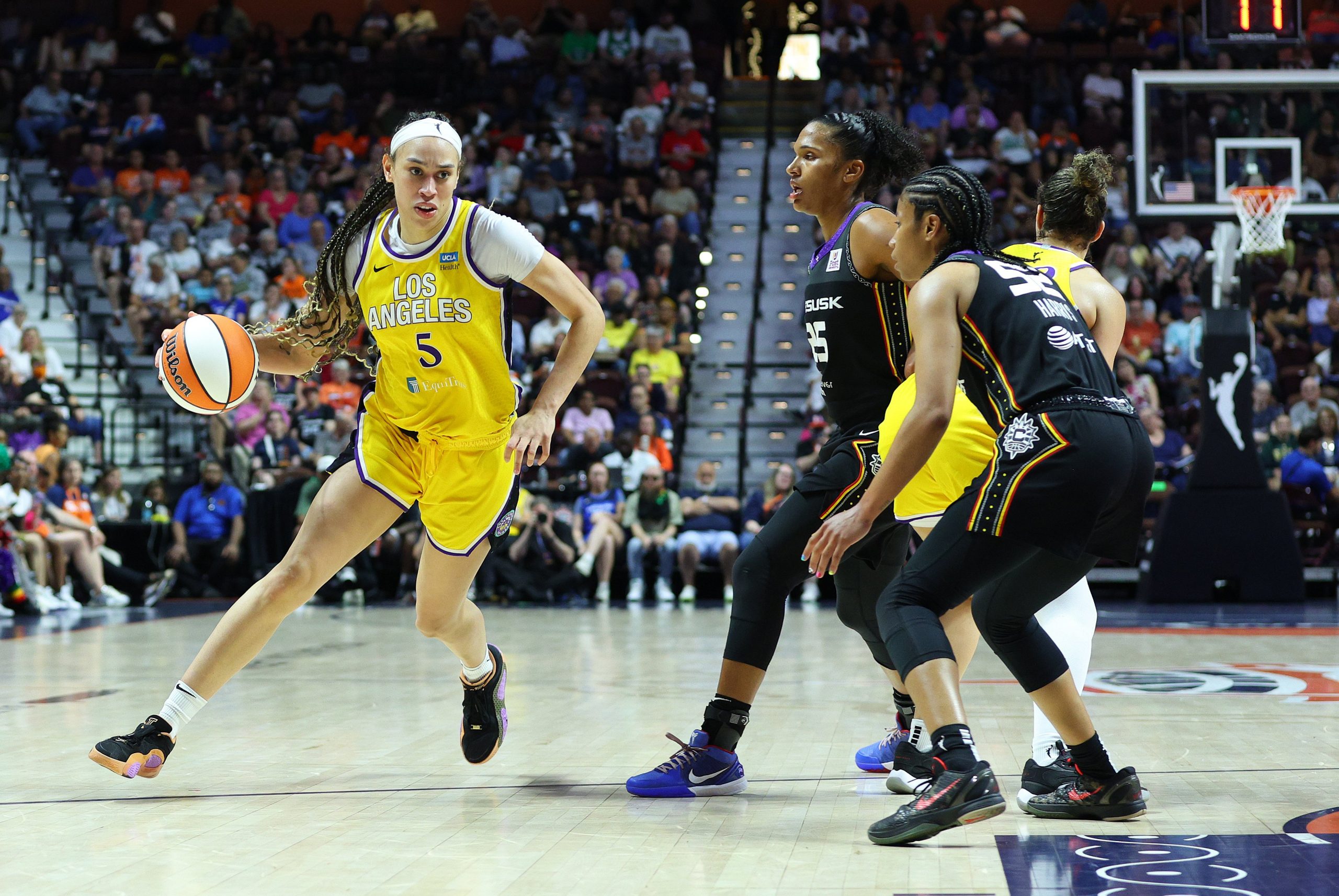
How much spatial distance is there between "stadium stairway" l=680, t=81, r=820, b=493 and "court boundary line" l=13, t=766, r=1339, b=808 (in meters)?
8.63

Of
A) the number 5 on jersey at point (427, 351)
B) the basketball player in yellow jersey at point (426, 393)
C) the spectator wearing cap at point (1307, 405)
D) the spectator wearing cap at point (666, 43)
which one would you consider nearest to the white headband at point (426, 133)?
the basketball player in yellow jersey at point (426, 393)

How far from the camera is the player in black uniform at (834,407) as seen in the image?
→ 12.7 feet

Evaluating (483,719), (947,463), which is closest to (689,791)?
(483,719)

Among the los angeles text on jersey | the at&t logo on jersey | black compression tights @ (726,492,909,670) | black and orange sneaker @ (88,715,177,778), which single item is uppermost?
the los angeles text on jersey

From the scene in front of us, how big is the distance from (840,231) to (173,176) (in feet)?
47.5

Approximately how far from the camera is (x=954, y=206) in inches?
135

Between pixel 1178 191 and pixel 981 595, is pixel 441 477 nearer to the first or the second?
pixel 981 595

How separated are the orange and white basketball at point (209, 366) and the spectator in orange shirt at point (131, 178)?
44.0ft

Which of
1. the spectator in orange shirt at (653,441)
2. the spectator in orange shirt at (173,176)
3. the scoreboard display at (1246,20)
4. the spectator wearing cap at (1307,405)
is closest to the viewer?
the scoreboard display at (1246,20)

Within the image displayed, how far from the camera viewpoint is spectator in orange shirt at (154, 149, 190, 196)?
1667cm

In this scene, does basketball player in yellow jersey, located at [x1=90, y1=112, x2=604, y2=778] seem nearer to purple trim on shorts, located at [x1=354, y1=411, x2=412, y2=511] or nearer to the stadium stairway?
purple trim on shorts, located at [x1=354, y1=411, x2=412, y2=511]

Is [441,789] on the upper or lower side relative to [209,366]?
lower

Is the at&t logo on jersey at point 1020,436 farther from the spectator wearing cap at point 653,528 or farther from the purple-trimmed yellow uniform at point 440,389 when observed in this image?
the spectator wearing cap at point 653,528

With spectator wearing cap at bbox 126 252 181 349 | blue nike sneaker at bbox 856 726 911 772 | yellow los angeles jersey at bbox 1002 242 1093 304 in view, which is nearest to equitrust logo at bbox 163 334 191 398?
blue nike sneaker at bbox 856 726 911 772
